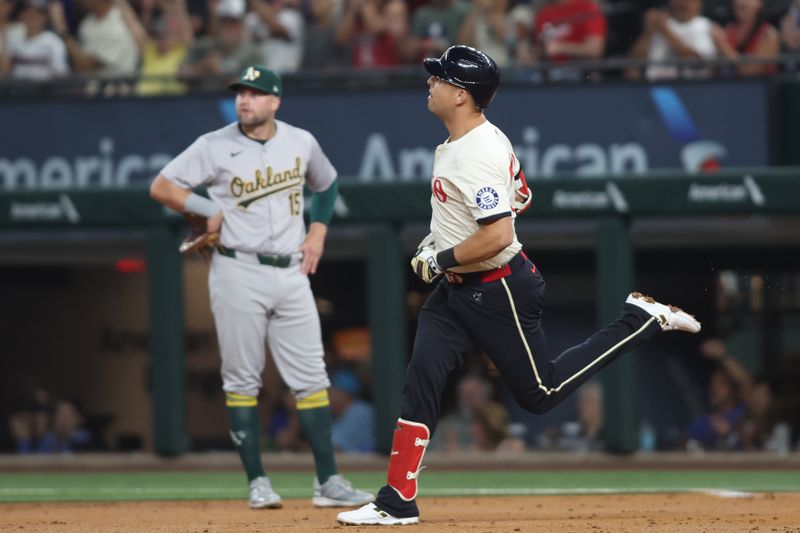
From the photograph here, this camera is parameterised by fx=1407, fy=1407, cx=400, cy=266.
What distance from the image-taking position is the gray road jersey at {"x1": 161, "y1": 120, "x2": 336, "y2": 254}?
20.5ft

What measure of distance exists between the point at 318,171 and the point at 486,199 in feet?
5.57

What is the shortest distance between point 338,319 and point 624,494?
520 cm

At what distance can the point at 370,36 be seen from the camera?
1046 centimetres

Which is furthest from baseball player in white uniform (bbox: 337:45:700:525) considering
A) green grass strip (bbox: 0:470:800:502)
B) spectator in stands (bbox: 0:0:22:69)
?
spectator in stands (bbox: 0:0:22:69)

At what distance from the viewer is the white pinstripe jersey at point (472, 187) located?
500cm

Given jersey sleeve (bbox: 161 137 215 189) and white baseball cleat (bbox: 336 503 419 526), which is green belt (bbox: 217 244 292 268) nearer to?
jersey sleeve (bbox: 161 137 215 189)

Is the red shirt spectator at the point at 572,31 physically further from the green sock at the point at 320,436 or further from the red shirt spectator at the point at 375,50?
the green sock at the point at 320,436

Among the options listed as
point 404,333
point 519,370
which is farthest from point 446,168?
point 404,333

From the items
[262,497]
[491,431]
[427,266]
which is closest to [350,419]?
[491,431]

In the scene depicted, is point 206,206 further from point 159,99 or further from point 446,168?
point 159,99

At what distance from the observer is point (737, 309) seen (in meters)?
10.8

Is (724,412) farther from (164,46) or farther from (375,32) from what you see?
(164,46)

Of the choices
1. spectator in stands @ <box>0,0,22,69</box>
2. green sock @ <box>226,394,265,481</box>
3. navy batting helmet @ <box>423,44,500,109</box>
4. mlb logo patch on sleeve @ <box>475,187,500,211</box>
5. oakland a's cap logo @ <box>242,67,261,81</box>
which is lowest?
green sock @ <box>226,394,265,481</box>

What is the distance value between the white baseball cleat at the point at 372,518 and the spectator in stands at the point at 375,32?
5.70m
